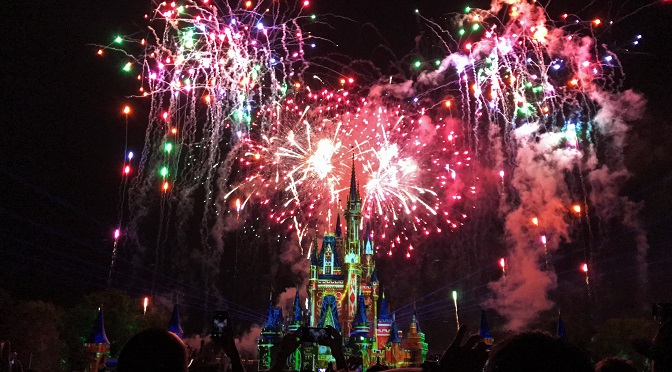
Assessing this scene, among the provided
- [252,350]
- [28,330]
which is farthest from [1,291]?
[252,350]

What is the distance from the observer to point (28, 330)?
119ft

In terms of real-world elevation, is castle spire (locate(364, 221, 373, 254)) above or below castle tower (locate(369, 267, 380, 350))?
above

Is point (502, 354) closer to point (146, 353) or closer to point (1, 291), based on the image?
point (146, 353)

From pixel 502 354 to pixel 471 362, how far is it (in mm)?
392

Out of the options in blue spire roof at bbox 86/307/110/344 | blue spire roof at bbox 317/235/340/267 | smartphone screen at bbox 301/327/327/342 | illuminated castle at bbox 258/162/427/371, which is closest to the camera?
smartphone screen at bbox 301/327/327/342

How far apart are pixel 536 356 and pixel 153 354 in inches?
77.0

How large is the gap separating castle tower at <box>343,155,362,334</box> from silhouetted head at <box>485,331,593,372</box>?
2574 inches

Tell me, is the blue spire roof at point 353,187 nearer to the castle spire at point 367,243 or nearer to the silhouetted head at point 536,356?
the castle spire at point 367,243

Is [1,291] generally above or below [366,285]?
below

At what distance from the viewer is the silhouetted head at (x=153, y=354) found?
2.99m

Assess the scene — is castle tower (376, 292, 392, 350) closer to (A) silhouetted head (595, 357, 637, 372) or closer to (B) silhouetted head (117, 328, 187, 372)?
(A) silhouetted head (595, 357, 637, 372)

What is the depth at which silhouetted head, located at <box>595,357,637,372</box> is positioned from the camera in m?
4.36

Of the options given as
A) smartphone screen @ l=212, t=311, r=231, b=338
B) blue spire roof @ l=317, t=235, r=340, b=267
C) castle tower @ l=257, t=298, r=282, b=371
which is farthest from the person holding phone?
blue spire roof @ l=317, t=235, r=340, b=267

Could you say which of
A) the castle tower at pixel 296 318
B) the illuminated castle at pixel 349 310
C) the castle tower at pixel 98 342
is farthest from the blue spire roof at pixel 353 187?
the castle tower at pixel 98 342
